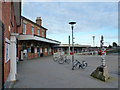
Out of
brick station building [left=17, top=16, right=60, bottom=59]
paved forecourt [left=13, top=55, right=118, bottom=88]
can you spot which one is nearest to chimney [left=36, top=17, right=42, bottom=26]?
brick station building [left=17, top=16, right=60, bottom=59]

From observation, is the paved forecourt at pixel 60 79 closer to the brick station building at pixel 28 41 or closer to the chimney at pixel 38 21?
the brick station building at pixel 28 41

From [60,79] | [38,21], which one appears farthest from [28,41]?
[60,79]

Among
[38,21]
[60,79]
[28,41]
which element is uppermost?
[38,21]

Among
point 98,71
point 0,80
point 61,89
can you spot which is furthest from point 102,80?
point 0,80

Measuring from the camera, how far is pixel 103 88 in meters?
5.06

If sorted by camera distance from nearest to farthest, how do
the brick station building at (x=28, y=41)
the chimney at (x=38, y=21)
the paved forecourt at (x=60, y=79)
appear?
the paved forecourt at (x=60, y=79), the brick station building at (x=28, y=41), the chimney at (x=38, y=21)

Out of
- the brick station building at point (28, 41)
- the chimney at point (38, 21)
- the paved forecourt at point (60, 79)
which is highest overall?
the chimney at point (38, 21)

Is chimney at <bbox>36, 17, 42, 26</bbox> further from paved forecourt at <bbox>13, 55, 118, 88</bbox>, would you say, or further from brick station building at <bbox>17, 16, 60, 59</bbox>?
paved forecourt at <bbox>13, 55, 118, 88</bbox>

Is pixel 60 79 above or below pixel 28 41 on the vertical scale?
below

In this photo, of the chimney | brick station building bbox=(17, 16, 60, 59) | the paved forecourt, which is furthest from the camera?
the chimney

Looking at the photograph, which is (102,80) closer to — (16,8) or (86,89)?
(86,89)

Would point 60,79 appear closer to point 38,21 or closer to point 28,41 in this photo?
point 28,41

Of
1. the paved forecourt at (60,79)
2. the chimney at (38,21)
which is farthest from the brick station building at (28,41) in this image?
the paved forecourt at (60,79)

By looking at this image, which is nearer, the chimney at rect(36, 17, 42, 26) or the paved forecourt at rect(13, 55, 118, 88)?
the paved forecourt at rect(13, 55, 118, 88)
